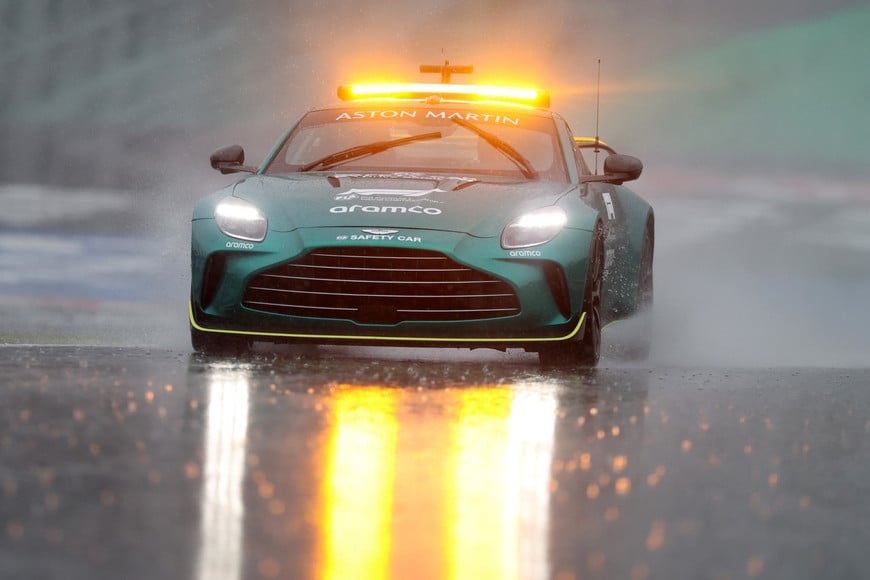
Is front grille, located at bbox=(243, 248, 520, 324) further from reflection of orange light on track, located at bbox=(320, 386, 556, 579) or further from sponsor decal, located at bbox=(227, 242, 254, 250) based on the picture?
reflection of orange light on track, located at bbox=(320, 386, 556, 579)

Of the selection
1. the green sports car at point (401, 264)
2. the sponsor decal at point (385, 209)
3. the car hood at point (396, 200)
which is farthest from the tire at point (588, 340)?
the sponsor decal at point (385, 209)

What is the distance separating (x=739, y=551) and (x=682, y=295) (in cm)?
1142

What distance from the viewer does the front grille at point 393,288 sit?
885 centimetres

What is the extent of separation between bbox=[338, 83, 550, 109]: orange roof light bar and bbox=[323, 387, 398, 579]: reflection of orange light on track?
168 inches

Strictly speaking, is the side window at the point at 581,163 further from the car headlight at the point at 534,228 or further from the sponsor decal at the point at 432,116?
the car headlight at the point at 534,228

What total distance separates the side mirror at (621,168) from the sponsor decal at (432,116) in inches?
30.9

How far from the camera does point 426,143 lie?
10.8 metres

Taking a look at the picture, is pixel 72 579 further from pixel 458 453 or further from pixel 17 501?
pixel 458 453

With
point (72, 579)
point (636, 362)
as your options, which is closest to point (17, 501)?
point (72, 579)

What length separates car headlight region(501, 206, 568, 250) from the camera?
29.5 ft

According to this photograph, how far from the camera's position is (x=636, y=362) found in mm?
11773

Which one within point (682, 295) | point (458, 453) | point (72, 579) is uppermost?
point (72, 579)

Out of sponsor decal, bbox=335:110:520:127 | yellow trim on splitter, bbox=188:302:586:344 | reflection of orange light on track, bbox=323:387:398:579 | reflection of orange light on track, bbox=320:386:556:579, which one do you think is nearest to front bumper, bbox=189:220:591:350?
yellow trim on splitter, bbox=188:302:586:344

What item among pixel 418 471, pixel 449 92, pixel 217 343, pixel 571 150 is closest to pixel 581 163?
pixel 571 150
